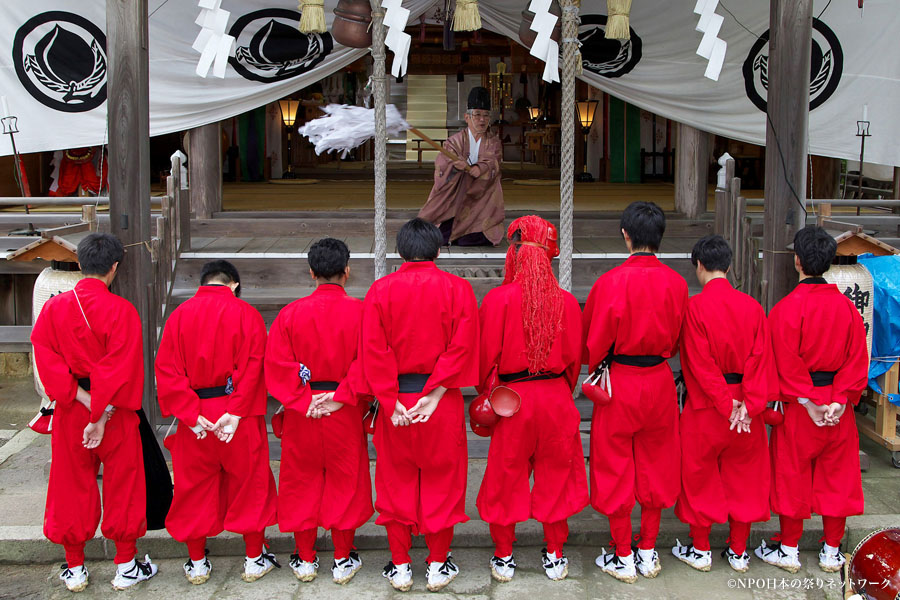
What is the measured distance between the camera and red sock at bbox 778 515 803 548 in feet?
13.7

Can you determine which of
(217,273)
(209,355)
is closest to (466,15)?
(217,273)

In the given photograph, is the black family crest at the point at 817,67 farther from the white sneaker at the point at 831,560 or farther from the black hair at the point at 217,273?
the black hair at the point at 217,273

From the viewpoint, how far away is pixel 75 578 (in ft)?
13.4

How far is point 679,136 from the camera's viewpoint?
26.3 ft

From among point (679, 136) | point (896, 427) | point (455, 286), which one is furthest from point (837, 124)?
point (455, 286)

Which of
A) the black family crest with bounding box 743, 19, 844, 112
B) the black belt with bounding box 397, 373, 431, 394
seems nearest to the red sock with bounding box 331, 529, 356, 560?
the black belt with bounding box 397, 373, 431, 394

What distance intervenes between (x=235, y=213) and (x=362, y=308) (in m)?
4.35

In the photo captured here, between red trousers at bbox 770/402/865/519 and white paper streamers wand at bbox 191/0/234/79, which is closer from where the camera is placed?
red trousers at bbox 770/402/865/519

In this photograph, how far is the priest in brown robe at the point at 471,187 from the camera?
6.80 meters

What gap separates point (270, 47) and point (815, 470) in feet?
17.4

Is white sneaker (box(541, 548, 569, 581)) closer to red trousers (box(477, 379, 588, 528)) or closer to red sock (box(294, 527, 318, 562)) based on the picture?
red trousers (box(477, 379, 588, 528))

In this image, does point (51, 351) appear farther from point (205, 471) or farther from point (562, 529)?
point (562, 529)

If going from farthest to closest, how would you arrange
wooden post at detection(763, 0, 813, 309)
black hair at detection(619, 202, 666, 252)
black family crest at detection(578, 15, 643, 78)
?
black family crest at detection(578, 15, 643, 78) → wooden post at detection(763, 0, 813, 309) → black hair at detection(619, 202, 666, 252)

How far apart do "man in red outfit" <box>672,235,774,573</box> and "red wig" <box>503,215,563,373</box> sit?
2.18 ft
